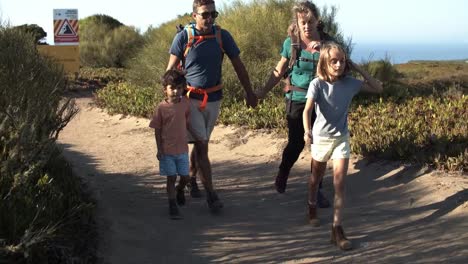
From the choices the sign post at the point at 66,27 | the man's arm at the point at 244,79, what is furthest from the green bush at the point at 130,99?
the man's arm at the point at 244,79

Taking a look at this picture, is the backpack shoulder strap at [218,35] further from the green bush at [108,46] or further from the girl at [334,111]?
the green bush at [108,46]

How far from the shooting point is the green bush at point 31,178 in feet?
13.1

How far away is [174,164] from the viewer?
5.58m

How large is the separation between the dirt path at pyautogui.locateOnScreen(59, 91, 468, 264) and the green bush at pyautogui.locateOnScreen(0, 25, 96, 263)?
41 cm

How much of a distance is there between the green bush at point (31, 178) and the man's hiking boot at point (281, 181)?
6.56ft

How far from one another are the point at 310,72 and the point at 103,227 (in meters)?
2.25

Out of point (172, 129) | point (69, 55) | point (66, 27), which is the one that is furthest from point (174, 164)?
point (66, 27)

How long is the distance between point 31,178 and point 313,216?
7.80 ft

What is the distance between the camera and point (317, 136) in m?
5.05

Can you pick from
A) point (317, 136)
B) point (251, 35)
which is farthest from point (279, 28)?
point (317, 136)

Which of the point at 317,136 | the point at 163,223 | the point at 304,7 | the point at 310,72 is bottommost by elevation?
the point at 163,223

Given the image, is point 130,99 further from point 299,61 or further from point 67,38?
point 299,61

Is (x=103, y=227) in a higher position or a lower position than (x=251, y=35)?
lower

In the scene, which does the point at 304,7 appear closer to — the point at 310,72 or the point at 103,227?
the point at 310,72
